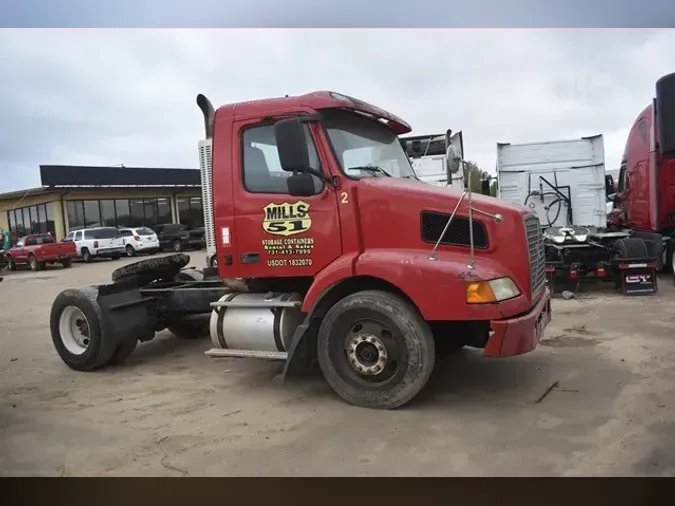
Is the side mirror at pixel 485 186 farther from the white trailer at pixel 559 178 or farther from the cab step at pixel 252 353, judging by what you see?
the white trailer at pixel 559 178

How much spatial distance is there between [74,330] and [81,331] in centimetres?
11

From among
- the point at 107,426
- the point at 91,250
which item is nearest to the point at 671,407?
the point at 107,426

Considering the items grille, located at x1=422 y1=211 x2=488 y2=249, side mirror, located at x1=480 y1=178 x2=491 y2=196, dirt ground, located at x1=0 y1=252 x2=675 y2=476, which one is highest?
side mirror, located at x1=480 y1=178 x2=491 y2=196

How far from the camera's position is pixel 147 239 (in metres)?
28.5

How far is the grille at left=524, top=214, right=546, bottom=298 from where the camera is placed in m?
4.60

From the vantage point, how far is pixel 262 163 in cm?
515

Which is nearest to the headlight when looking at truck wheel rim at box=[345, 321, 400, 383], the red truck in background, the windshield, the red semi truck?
the red semi truck

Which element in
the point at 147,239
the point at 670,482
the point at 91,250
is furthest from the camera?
the point at 147,239

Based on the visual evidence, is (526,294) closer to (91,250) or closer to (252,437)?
(252,437)

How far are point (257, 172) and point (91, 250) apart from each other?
24162 millimetres

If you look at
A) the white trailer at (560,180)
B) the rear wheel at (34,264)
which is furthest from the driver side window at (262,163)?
the rear wheel at (34,264)

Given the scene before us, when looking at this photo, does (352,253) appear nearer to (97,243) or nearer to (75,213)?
(97,243)

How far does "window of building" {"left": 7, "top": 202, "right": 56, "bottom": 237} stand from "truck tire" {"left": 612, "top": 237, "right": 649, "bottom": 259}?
29.5 metres

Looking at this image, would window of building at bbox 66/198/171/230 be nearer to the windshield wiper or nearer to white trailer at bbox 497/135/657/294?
white trailer at bbox 497/135/657/294
